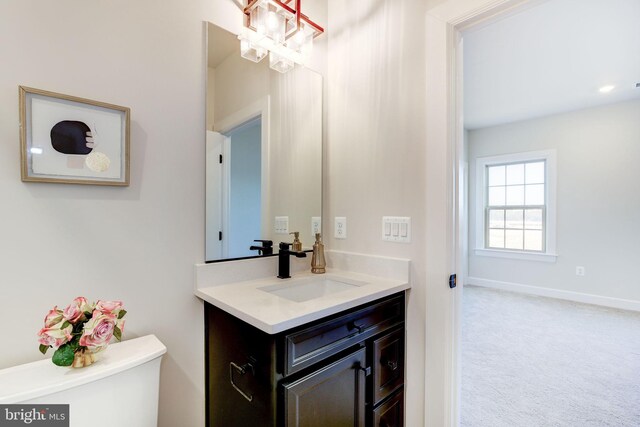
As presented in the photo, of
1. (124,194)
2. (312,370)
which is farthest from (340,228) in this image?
(124,194)

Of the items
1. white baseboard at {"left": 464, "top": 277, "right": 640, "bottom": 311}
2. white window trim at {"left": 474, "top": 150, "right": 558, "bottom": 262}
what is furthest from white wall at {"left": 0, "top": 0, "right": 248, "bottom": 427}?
white baseboard at {"left": 464, "top": 277, "right": 640, "bottom": 311}

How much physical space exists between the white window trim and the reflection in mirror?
404 centimetres

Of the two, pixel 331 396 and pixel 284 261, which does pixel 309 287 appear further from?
pixel 331 396

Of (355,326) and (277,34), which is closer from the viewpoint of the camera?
(355,326)

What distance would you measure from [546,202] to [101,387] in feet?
17.2

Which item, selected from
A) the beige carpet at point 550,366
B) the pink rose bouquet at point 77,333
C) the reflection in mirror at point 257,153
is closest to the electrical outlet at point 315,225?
the reflection in mirror at point 257,153

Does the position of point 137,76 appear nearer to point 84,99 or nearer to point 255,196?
point 84,99

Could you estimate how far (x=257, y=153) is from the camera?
1562 millimetres

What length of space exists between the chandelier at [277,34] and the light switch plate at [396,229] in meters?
1.00

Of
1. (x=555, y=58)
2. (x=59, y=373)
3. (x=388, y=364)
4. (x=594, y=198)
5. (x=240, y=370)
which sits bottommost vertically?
(x=388, y=364)

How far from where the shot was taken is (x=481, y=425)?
1715 millimetres

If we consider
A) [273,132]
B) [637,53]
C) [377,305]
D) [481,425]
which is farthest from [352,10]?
[637,53]

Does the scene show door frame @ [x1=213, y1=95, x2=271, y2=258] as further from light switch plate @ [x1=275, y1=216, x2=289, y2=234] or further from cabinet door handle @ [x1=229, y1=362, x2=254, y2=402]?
cabinet door handle @ [x1=229, y1=362, x2=254, y2=402]

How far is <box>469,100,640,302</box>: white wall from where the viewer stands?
3.59 m
